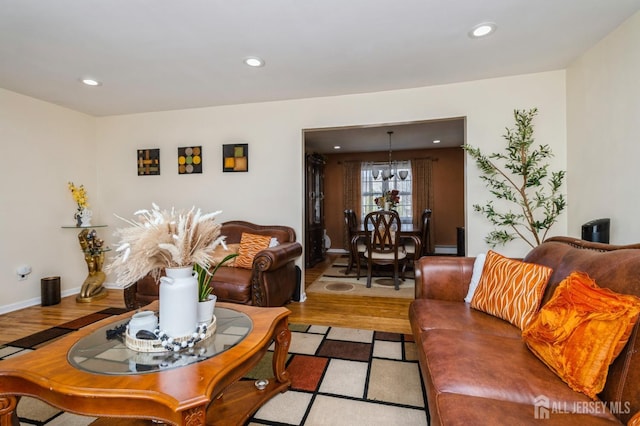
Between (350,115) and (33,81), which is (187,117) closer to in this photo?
(33,81)

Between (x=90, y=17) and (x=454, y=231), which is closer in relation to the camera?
(x=90, y=17)

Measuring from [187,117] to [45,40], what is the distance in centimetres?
173

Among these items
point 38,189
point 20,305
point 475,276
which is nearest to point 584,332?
point 475,276

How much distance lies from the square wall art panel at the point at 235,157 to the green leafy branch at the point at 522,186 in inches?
98.3

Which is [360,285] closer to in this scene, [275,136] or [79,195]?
[275,136]

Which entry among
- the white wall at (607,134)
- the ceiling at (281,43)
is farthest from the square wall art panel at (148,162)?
the white wall at (607,134)

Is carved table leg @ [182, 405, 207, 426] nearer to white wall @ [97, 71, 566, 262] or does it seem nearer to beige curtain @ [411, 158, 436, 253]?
white wall @ [97, 71, 566, 262]

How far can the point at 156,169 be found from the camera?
4059 mm

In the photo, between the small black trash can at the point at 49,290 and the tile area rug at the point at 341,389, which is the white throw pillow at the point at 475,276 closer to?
the tile area rug at the point at 341,389

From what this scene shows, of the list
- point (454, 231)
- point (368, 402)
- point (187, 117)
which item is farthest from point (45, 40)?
point (454, 231)

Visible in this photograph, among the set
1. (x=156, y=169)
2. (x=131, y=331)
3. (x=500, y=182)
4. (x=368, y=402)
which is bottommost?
(x=368, y=402)

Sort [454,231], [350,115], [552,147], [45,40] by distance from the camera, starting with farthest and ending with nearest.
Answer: [454,231], [350,115], [552,147], [45,40]

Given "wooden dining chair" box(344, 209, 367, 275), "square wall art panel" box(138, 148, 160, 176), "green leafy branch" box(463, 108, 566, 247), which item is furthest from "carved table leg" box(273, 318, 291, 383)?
"square wall art panel" box(138, 148, 160, 176)

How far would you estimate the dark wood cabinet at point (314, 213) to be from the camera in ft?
17.7
